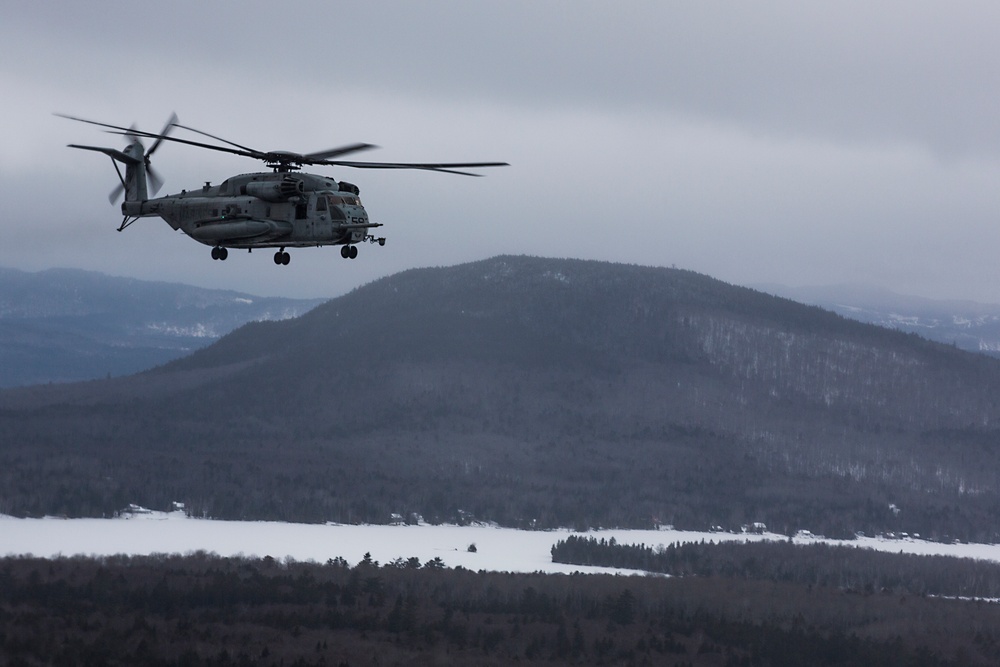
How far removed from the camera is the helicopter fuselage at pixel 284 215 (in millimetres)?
77125

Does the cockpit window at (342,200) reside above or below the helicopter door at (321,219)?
above

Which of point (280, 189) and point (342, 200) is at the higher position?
point (280, 189)

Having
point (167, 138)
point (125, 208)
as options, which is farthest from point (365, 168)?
point (125, 208)

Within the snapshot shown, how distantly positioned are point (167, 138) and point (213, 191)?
11115 mm

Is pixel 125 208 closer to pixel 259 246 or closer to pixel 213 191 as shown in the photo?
pixel 213 191

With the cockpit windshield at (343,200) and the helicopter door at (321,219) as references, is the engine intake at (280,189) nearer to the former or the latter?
the helicopter door at (321,219)

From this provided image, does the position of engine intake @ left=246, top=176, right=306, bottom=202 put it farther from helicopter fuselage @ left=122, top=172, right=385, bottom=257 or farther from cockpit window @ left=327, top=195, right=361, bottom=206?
cockpit window @ left=327, top=195, right=361, bottom=206

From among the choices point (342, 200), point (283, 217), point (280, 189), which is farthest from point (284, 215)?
point (342, 200)

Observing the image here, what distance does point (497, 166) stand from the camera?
6744 centimetres

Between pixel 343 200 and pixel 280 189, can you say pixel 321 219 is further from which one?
pixel 280 189

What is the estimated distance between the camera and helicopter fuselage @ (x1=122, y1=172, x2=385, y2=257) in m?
77.1

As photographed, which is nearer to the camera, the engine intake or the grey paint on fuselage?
the grey paint on fuselage

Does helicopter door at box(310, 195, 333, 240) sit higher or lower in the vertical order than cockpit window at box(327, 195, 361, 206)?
lower

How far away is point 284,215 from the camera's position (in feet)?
256
